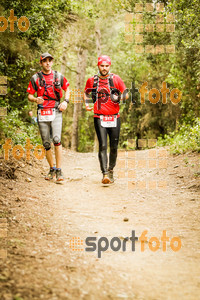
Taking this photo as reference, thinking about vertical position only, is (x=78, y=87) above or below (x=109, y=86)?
below

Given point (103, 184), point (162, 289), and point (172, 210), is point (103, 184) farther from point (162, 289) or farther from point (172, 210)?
point (162, 289)

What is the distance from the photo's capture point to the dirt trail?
2.45 metres

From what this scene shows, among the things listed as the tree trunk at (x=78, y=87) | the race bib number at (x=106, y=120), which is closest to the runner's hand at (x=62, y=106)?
the race bib number at (x=106, y=120)

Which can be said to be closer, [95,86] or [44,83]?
[44,83]

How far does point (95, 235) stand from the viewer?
12.4 ft

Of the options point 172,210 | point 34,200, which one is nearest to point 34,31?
point 34,200

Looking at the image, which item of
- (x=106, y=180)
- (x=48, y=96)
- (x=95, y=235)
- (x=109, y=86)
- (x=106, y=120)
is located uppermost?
(x=109, y=86)

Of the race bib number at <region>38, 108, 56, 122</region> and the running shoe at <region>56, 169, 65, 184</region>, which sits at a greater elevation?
the race bib number at <region>38, 108, 56, 122</region>

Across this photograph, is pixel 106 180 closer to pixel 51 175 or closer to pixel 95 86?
pixel 51 175

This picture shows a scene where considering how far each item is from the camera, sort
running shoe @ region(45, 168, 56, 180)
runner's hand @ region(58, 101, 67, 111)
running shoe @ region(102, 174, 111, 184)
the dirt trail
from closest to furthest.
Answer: the dirt trail, runner's hand @ region(58, 101, 67, 111), running shoe @ region(102, 174, 111, 184), running shoe @ region(45, 168, 56, 180)

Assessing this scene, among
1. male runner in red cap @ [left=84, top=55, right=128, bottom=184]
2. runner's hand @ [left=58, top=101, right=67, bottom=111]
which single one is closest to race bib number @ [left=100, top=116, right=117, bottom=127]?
male runner in red cap @ [left=84, top=55, right=128, bottom=184]

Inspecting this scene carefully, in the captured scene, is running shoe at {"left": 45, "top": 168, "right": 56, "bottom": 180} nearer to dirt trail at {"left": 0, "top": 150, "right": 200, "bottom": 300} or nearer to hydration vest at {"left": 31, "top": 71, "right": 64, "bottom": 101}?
dirt trail at {"left": 0, "top": 150, "right": 200, "bottom": 300}

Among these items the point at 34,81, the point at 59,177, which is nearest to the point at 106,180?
the point at 59,177

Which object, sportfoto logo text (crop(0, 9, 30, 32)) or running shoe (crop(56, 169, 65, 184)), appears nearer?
running shoe (crop(56, 169, 65, 184))
